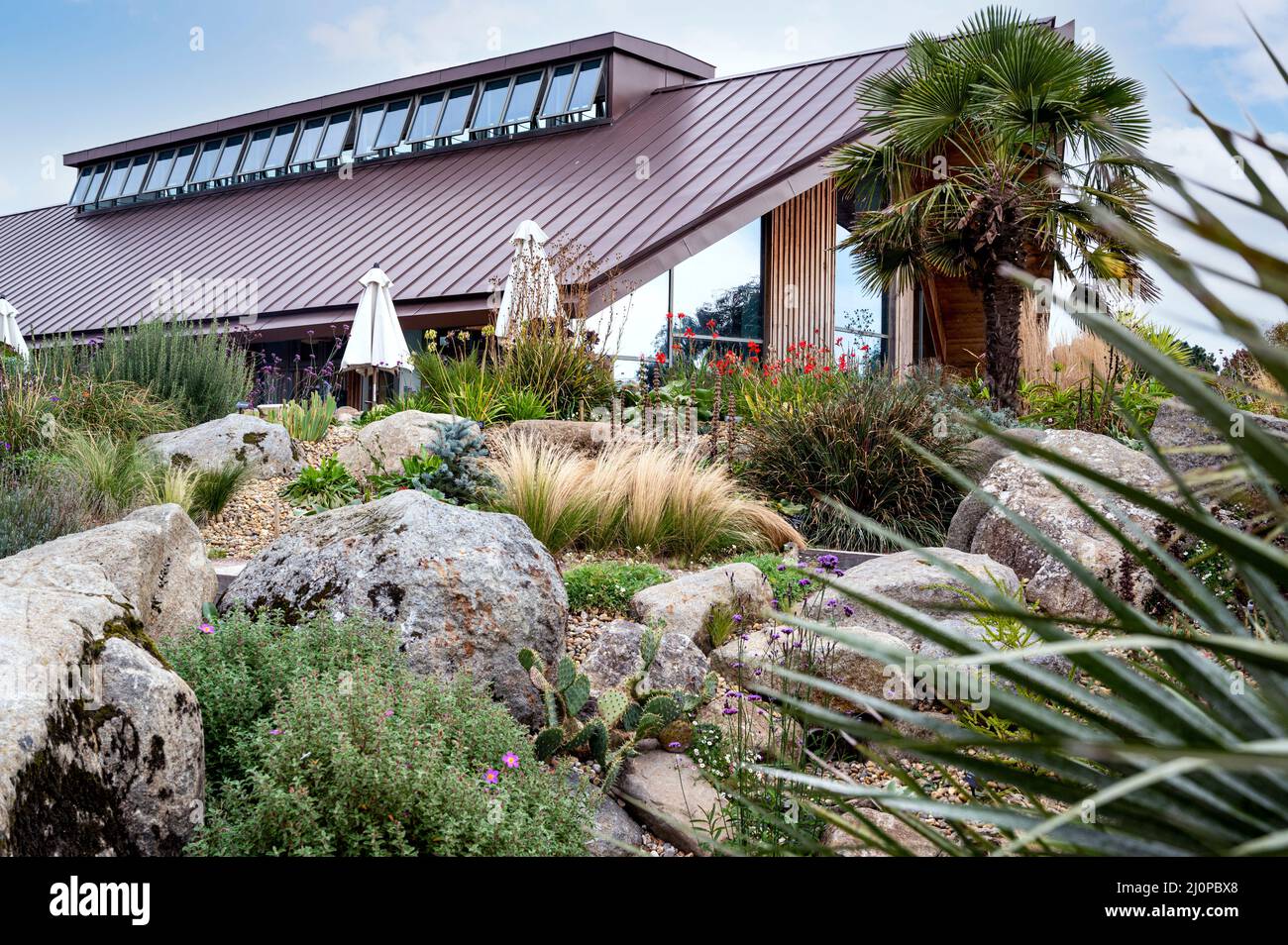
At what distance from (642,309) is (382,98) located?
9.73 m

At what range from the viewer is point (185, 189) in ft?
81.3

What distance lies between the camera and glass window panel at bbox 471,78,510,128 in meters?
19.8

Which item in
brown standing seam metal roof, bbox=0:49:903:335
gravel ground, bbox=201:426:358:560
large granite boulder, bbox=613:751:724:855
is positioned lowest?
large granite boulder, bbox=613:751:724:855

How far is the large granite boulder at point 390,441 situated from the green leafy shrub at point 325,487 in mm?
387

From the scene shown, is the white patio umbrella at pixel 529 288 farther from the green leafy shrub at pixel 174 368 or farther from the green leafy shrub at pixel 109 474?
the green leafy shrub at pixel 109 474

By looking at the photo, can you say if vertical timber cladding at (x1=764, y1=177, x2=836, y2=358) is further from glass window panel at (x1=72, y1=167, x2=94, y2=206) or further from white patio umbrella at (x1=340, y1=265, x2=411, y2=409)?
glass window panel at (x1=72, y1=167, x2=94, y2=206)

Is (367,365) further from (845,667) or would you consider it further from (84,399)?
(845,667)

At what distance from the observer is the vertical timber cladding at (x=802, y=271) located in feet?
55.6

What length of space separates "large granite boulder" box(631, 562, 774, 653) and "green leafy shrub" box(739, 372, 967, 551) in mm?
2460

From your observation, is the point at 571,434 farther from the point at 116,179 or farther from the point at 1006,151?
the point at 116,179

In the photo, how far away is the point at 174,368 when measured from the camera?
36.0ft

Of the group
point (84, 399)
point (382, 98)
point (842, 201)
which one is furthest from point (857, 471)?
point (382, 98)

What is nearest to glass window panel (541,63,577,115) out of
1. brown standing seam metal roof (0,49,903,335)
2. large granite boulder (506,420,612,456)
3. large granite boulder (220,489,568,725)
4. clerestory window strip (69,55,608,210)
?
clerestory window strip (69,55,608,210)

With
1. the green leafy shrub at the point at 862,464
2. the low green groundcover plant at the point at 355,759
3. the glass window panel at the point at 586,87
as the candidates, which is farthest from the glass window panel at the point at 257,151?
the low green groundcover plant at the point at 355,759
